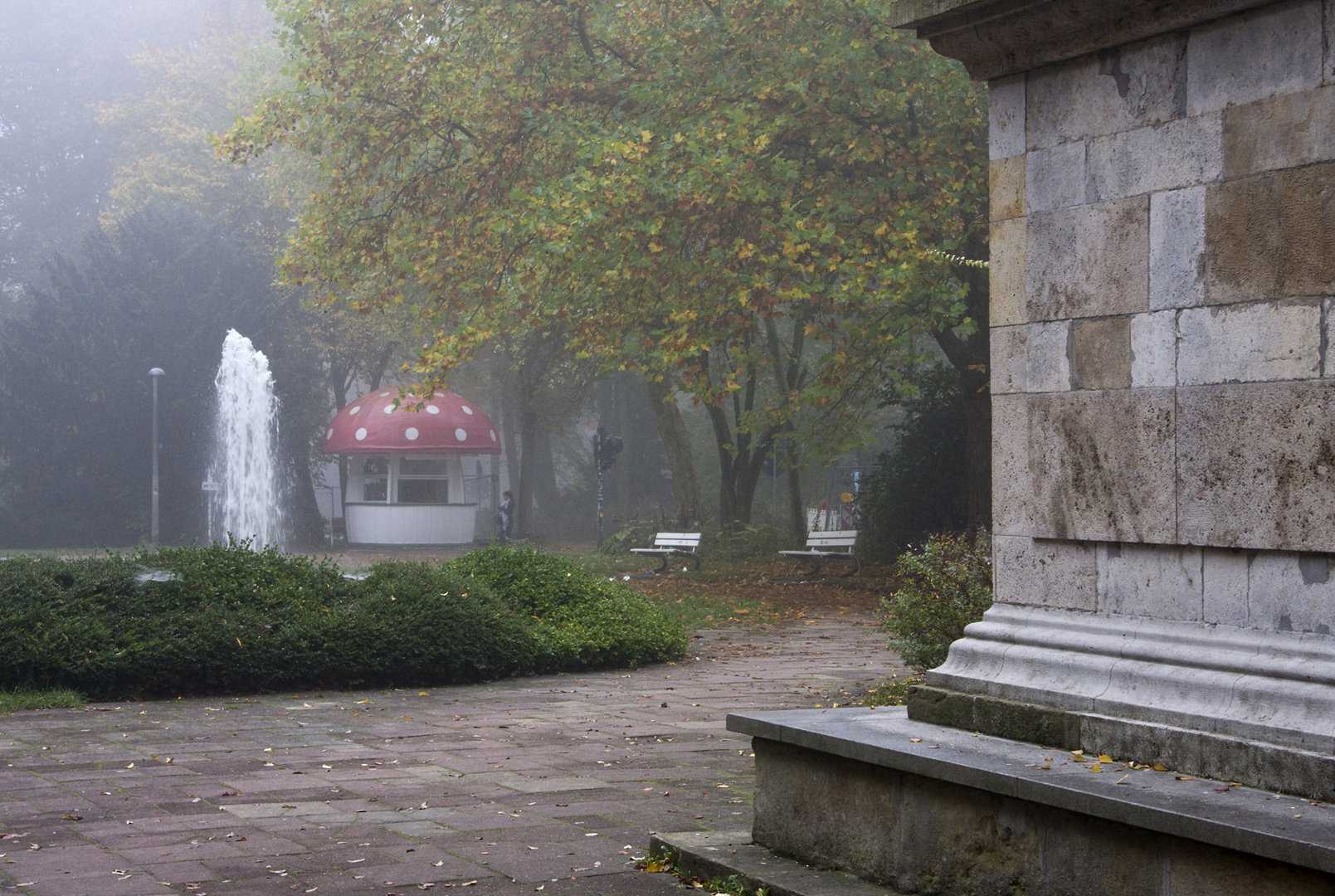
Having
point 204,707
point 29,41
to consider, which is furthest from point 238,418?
point 29,41

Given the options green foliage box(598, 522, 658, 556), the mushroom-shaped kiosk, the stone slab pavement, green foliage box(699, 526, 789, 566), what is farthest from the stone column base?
the mushroom-shaped kiosk

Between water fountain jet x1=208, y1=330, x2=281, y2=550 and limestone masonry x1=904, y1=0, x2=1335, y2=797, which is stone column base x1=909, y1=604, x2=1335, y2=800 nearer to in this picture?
limestone masonry x1=904, y1=0, x2=1335, y2=797

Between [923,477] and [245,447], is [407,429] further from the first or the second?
[923,477]

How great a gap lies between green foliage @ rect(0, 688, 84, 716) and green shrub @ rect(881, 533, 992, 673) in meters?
5.82

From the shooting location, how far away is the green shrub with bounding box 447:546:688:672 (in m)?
11.9

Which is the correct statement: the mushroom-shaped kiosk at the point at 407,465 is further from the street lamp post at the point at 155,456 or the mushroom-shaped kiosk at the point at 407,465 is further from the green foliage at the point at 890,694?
the green foliage at the point at 890,694

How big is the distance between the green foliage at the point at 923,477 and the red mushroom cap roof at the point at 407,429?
18199mm

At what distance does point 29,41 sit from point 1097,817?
67.9 m

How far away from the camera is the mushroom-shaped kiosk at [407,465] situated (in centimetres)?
3931

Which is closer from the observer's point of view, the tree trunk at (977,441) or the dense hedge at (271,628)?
the dense hedge at (271,628)

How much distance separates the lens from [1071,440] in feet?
15.4

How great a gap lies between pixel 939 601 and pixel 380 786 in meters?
4.20

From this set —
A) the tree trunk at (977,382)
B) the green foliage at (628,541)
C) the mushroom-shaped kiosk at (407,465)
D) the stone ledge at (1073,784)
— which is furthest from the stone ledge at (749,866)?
the mushroom-shaped kiosk at (407,465)

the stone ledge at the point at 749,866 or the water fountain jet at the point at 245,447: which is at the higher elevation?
the water fountain jet at the point at 245,447
